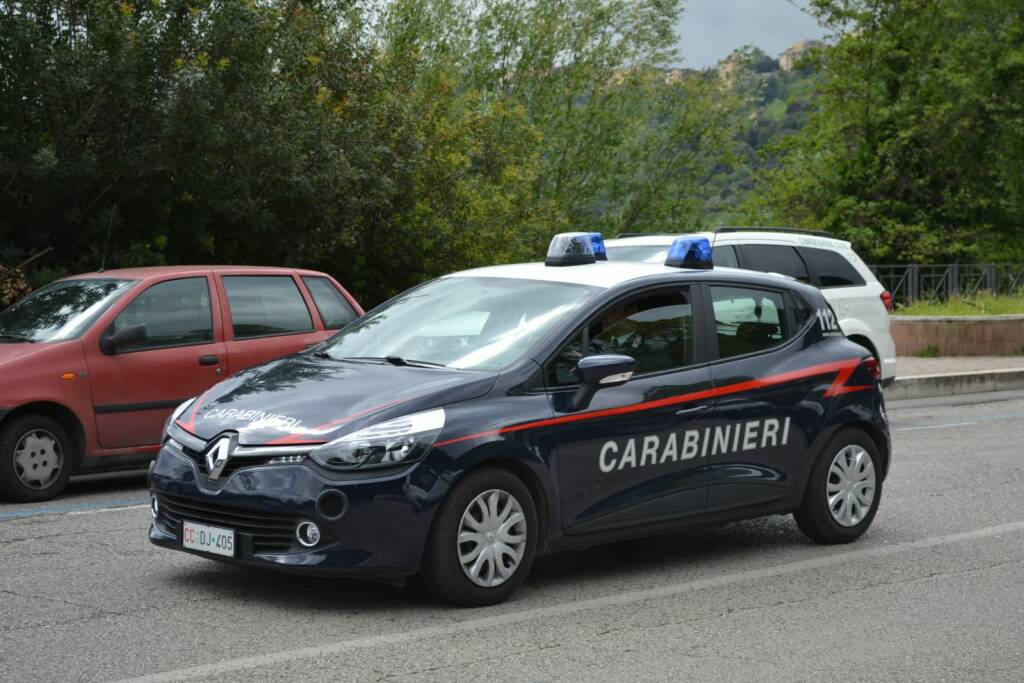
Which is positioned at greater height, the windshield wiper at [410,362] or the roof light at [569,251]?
the roof light at [569,251]

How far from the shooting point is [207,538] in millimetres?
6441

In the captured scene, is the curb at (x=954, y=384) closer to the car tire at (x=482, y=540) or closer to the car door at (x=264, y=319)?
the car door at (x=264, y=319)

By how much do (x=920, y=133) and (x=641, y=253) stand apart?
27.8 m

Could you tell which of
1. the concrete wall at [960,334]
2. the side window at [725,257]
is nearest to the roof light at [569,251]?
the side window at [725,257]

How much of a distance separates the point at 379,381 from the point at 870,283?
9.29 m

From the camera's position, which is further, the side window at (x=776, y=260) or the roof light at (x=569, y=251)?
the side window at (x=776, y=260)

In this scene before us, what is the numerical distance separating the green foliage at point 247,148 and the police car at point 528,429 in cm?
874

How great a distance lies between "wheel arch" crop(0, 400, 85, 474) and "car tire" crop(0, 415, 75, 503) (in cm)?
3

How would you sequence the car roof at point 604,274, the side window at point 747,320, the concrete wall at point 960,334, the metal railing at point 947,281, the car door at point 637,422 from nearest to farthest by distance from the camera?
the car door at point 637,422
the car roof at point 604,274
the side window at point 747,320
the concrete wall at point 960,334
the metal railing at point 947,281

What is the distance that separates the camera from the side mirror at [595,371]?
6.83 m

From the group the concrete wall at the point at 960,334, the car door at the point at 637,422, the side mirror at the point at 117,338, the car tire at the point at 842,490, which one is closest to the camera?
the car door at the point at 637,422

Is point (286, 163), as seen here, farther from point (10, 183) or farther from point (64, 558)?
point (64, 558)

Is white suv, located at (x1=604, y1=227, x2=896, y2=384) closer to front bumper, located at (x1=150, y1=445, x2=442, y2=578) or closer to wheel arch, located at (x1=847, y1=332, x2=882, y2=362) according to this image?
wheel arch, located at (x1=847, y1=332, x2=882, y2=362)

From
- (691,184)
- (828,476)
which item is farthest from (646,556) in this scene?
(691,184)
